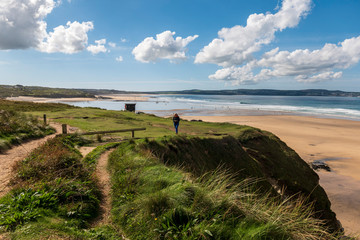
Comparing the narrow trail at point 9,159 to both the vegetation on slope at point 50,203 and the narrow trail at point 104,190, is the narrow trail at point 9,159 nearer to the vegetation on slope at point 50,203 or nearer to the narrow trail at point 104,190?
the vegetation on slope at point 50,203

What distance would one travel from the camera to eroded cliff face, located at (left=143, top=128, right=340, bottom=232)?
12.7 m

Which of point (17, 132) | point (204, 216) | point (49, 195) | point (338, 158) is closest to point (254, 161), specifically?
point (204, 216)

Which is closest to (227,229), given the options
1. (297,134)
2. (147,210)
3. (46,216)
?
(147,210)

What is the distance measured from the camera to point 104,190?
709 centimetres

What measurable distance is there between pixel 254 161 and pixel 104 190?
485 inches

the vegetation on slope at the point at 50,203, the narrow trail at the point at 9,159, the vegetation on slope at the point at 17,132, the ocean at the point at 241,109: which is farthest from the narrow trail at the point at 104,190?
the ocean at the point at 241,109

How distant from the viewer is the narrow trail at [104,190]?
5523 mm

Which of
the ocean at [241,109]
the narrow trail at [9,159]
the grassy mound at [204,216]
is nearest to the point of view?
the grassy mound at [204,216]

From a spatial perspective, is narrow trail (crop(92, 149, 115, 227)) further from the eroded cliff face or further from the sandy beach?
the sandy beach

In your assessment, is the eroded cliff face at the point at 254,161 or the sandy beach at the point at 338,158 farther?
the sandy beach at the point at 338,158

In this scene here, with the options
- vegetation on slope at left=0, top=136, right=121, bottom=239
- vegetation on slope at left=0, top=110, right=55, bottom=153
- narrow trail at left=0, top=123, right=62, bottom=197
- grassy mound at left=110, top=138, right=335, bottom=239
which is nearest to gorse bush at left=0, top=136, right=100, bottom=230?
vegetation on slope at left=0, top=136, right=121, bottom=239

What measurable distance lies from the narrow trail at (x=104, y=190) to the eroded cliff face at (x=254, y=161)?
2719 millimetres

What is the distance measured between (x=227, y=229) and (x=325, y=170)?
72.1 ft

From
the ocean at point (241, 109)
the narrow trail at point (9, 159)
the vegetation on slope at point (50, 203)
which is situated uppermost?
the vegetation on slope at point (50, 203)
